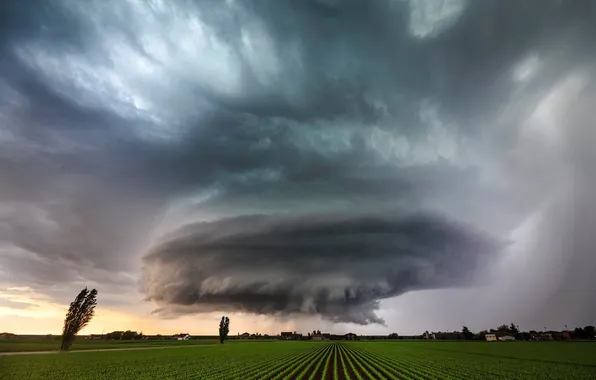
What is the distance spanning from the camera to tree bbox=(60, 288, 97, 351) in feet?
313

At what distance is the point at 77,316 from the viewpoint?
329 ft

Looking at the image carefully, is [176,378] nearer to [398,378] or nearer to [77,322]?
[398,378]

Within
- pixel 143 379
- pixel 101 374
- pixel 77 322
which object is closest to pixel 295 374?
pixel 143 379

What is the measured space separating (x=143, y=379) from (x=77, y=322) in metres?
75.9

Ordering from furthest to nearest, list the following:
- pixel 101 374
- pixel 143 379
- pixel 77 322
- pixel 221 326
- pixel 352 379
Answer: pixel 221 326 < pixel 77 322 < pixel 352 379 < pixel 101 374 < pixel 143 379

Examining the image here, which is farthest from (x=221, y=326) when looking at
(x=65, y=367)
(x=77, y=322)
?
(x=65, y=367)

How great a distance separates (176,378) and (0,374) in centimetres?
2033

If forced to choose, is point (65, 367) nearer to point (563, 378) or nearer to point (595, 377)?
point (563, 378)

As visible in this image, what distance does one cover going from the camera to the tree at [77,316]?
95375mm

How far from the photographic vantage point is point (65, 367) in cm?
4834

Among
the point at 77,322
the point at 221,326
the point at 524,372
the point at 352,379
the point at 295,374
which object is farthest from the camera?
the point at 221,326

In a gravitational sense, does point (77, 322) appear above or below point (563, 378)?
above

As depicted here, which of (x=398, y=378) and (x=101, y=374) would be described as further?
(x=398, y=378)

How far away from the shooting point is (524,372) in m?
53.3
